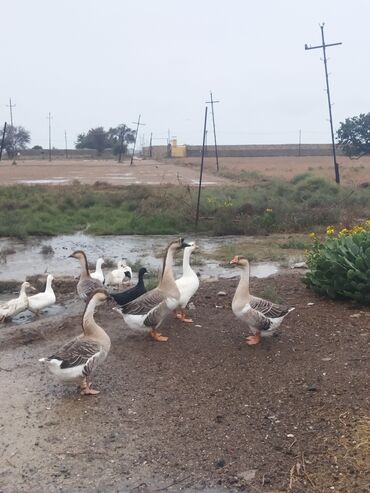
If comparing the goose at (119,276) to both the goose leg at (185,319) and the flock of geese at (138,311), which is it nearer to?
the flock of geese at (138,311)

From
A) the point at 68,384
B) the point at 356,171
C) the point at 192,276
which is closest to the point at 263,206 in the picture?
the point at 192,276

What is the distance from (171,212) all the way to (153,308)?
42.1 feet

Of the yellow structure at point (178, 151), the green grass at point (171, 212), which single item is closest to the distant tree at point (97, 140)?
the yellow structure at point (178, 151)

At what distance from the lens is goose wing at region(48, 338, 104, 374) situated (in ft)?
20.0

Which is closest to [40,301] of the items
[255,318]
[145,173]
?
[255,318]

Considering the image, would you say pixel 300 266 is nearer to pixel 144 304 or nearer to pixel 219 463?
pixel 144 304

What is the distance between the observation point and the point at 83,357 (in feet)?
20.2

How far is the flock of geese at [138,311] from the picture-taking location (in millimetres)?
6164

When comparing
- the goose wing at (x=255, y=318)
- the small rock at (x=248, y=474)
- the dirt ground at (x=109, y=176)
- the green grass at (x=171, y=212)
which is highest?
the dirt ground at (x=109, y=176)

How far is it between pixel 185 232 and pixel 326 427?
14.3m

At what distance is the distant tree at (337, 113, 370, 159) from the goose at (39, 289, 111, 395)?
140 ft

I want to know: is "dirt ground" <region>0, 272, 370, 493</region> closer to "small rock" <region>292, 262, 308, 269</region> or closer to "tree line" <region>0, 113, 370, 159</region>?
"small rock" <region>292, 262, 308, 269</region>

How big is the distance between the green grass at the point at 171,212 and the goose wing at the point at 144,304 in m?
8.31

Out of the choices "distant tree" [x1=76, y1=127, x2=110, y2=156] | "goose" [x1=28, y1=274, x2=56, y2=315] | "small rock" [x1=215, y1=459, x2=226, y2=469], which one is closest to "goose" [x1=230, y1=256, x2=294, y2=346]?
"small rock" [x1=215, y1=459, x2=226, y2=469]
